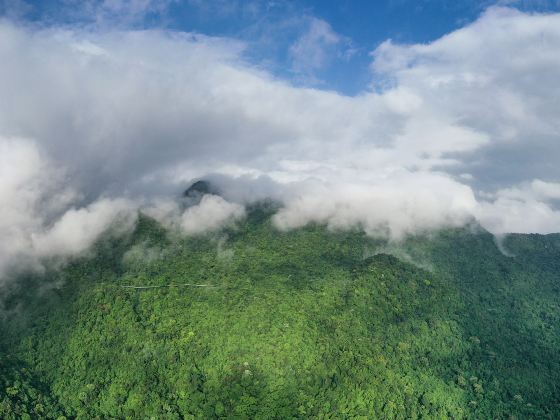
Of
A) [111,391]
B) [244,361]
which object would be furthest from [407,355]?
[111,391]

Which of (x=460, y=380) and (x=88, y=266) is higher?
(x=88, y=266)

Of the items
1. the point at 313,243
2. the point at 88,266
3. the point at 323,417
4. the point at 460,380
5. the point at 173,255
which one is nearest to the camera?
the point at 323,417

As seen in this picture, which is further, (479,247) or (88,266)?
(479,247)

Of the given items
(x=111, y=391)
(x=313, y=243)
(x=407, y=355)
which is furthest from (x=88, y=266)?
(x=407, y=355)

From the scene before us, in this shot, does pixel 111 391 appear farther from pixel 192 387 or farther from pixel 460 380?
pixel 460 380

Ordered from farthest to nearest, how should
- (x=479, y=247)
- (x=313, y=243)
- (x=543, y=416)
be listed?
(x=479, y=247), (x=313, y=243), (x=543, y=416)

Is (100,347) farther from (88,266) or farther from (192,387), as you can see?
(88,266)
